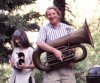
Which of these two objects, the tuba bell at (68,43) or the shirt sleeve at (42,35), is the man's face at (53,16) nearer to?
the shirt sleeve at (42,35)

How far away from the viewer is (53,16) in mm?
4996

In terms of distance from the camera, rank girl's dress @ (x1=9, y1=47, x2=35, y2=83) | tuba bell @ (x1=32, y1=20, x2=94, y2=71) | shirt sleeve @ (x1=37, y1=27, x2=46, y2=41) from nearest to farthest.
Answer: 1. tuba bell @ (x1=32, y1=20, x2=94, y2=71)
2. shirt sleeve @ (x1=37, y1=27, x2=46, y2=41)
3. girl's dress @ (x1=9, y1=47, x2=35, y2=83)

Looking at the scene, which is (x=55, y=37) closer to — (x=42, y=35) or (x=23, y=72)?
(x=42, y=35)

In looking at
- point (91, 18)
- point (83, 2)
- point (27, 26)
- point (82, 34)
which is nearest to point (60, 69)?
point (82, 34)

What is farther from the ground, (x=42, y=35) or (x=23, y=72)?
(x=42, y=35)

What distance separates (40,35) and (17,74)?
2.12 feet

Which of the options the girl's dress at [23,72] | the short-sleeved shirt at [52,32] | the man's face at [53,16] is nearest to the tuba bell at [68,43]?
the short-sleeved shirt at [52,32]

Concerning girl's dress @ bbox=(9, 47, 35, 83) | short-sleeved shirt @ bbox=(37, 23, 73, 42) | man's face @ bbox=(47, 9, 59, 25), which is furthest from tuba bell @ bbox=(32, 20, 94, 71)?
girl's dress @ bbox=(9, 47, 35, 83)

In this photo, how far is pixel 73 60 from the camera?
4.91 metres

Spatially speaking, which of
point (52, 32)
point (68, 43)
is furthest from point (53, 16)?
point (68, 43)

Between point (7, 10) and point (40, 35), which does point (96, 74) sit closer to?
point (40, 35)

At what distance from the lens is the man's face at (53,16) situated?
5.00 meters

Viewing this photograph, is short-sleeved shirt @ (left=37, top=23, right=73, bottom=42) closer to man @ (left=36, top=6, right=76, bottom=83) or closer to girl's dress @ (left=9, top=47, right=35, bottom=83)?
man @ (left=36, top=6, right=76, bottom=83)

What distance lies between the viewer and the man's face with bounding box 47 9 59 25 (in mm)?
5000
